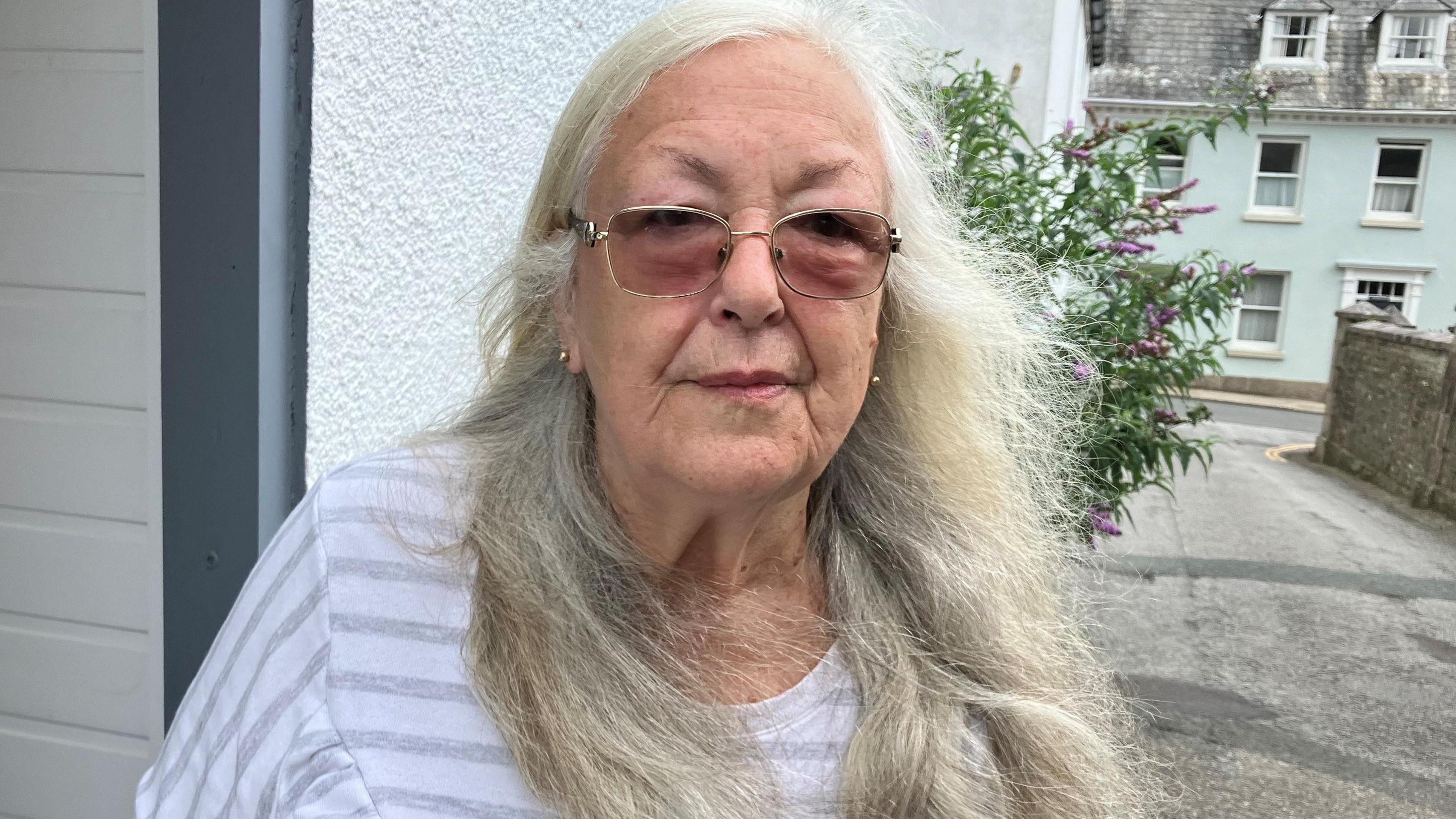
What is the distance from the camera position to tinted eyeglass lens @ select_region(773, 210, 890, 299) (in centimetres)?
126

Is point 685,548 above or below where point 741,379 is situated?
below

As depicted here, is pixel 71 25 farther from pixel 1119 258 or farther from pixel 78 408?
pixel 1119 258

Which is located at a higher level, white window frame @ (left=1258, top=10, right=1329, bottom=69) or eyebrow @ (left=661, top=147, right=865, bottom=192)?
white window frame @ (left=1258, top=10, right=1329, bottom=69)

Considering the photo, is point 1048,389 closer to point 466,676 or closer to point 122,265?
point 466,676

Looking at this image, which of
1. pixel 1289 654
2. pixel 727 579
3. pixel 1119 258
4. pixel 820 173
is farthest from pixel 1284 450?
pixel 820 173

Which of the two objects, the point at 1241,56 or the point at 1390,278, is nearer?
the point at 1390,278

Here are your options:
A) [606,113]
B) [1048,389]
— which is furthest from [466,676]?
[1048,389]

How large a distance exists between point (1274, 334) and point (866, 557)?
92.6 ft

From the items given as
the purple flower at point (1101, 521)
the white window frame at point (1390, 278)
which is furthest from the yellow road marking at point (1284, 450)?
the purple flower at point (1101, 521)

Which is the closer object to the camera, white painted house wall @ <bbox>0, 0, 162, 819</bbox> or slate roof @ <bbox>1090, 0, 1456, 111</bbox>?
white painted house wall @ <bbox>0, 0, 162, 819</bbox>

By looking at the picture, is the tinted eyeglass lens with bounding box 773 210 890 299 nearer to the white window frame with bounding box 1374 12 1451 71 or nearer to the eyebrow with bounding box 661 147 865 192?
the eyebrow with bounding box 661 147 865 192

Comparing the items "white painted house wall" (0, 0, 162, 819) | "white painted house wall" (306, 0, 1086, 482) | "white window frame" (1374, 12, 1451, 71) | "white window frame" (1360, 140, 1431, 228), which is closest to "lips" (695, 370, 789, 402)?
"white painted house wall" (306, 0, 1086, 482)

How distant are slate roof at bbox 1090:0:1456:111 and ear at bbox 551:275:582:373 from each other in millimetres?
27503

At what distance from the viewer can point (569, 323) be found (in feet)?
4.69
